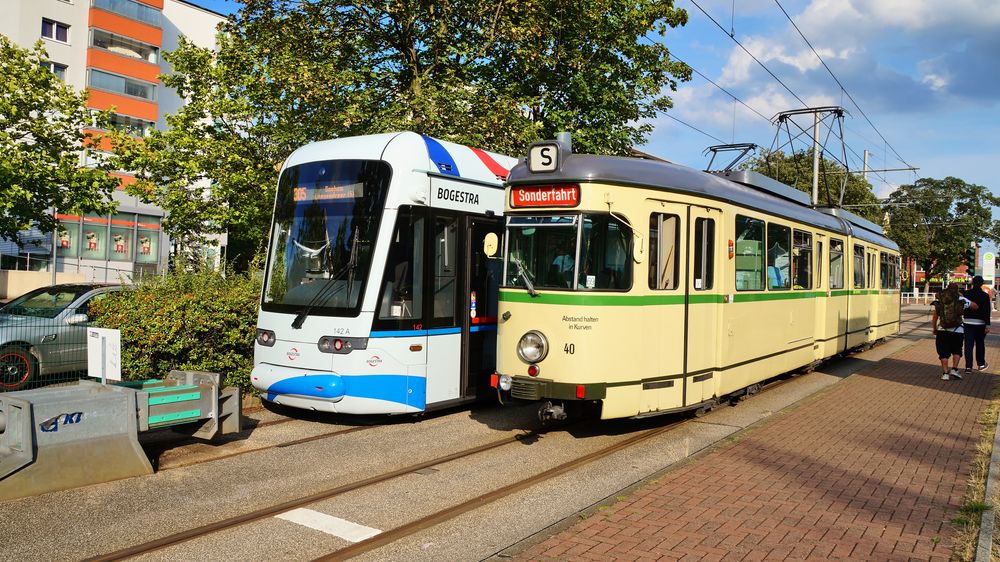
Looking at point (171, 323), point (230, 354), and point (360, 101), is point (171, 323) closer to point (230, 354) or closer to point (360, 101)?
point (230, 354)

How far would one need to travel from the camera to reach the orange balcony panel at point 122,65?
4181cm

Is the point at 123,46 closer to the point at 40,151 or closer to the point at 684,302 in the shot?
the point at 40,151

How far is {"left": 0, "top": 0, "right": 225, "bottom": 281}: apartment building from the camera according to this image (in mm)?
35594

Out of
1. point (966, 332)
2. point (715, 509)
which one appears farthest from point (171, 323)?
point (966, 332)

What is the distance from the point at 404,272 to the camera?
8922 millimetres

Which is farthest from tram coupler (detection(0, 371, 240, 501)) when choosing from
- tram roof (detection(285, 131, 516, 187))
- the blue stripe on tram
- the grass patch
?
the grass patch

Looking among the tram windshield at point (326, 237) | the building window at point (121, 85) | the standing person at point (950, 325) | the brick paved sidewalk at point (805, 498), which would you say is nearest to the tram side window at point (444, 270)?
the tram windshield at point (326, 237)

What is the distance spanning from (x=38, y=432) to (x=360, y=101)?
9540mm

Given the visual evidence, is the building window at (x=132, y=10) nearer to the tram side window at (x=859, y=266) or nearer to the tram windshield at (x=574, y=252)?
the tram side window at (x=859, y=266)

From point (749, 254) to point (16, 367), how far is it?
9911 millimetres

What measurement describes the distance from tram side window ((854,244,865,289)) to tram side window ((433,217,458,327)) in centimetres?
1118

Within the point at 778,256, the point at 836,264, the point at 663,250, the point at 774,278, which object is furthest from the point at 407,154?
the point at 836,264

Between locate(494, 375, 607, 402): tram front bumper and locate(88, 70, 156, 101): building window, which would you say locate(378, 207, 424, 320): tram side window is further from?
locate(88, 70, 156, 101): building window

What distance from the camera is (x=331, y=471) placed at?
7.21 m
